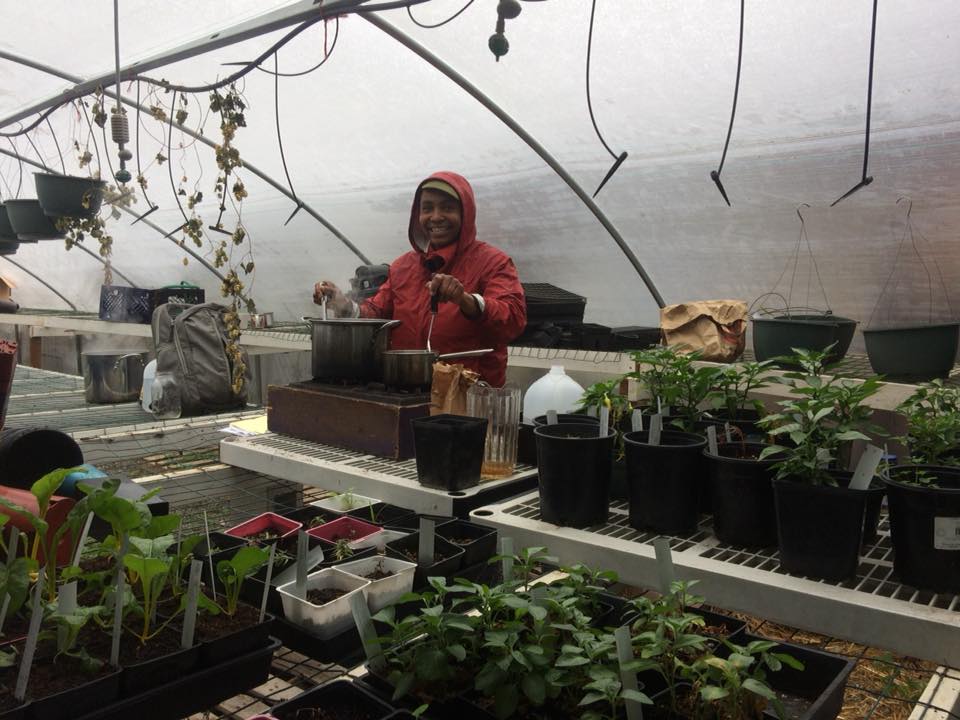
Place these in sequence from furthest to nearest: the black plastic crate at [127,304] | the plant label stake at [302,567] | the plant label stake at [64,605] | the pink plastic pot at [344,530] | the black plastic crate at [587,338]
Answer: the black plastic crate at [127,304]
the black plastic crate at [587,338]
the pink plastic pot at [344,530]
the plant label stake at [302,567]
the plant label stake at [64,605]

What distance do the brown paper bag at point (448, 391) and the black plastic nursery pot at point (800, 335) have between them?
1346 mm

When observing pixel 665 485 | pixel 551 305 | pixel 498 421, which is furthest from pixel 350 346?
pixel 551 305

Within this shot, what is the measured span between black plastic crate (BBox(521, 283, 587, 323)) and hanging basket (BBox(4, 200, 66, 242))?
2.71m

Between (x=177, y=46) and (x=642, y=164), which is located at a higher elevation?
(x=177, y=46)

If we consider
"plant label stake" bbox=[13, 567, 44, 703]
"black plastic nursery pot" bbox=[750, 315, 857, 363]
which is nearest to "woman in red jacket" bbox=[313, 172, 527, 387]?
"black plastic nursery pot" bbox=[750, 315, 857, 363]

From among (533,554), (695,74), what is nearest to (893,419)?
(695,74)

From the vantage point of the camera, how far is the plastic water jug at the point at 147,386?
11.1 ft

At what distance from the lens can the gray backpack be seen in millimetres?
3602

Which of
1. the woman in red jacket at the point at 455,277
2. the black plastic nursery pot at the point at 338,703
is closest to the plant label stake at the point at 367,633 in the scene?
the black plastic nursery pot at the point at 338,703

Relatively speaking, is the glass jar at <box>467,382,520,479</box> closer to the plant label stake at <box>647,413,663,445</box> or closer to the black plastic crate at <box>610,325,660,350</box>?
the plant label stake at <box>647,413,663,445</box>

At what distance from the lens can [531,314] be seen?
3938mm

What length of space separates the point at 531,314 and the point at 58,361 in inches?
285

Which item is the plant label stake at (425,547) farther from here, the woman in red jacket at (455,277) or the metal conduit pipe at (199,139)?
the metal conduit pipe at (199,139)

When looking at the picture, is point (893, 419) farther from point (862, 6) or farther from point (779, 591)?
point (779, 591)
